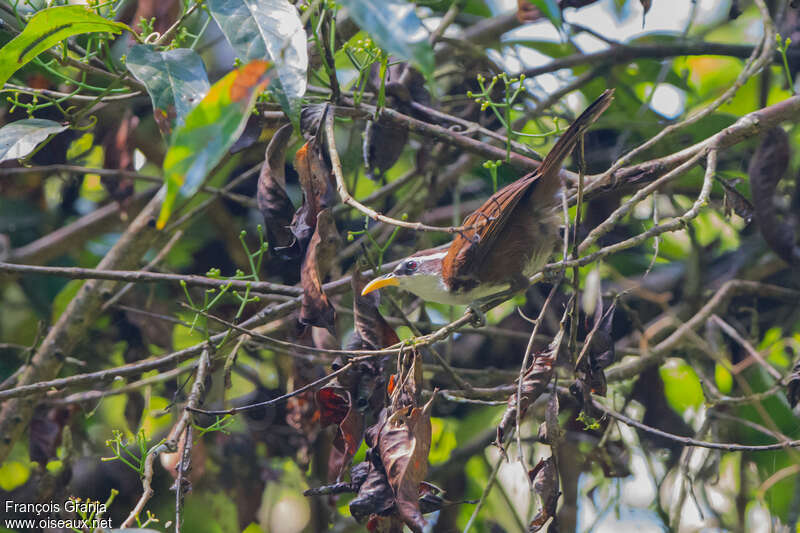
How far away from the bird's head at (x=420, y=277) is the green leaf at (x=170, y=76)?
3.36ft

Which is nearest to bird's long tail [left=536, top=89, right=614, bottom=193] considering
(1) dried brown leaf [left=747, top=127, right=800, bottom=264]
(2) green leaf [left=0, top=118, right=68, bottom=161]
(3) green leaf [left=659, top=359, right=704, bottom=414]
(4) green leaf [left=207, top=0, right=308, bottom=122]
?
(4) green leaf [left=207, top=0, right=308, bottom=122]

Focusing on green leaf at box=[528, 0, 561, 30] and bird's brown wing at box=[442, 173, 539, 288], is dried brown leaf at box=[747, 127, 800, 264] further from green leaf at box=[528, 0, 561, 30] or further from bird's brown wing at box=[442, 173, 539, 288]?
green leaf at box=[528, 0, 561, 30]

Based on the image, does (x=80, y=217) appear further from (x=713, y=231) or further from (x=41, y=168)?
(x=713, y=231)

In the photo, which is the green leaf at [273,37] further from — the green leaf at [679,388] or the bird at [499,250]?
the green leaf at [679,388]

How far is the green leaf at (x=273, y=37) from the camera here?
72.5 inches

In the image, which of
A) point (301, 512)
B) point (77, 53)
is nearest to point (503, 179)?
point (77, 53)

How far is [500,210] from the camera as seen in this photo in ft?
8.18

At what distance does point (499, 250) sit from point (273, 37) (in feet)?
3.83

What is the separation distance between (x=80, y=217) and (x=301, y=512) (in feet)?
7.93

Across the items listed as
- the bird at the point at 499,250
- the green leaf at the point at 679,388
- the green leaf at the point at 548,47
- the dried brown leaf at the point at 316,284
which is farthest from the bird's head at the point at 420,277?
the green leaf at the point at 679,388

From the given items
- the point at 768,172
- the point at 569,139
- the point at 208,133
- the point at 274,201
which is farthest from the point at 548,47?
the point at 208,133

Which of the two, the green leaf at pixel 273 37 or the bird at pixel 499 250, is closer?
the green leaf at pixel 273 37

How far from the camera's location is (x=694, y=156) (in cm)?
251

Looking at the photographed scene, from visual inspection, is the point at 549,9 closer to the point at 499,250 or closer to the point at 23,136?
the point at 499,250
